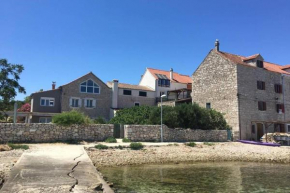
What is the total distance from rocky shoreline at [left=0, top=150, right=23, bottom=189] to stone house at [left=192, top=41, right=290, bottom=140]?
24.3 metres

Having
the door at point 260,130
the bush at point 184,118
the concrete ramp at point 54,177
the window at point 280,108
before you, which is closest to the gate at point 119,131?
the bush at point 184,118

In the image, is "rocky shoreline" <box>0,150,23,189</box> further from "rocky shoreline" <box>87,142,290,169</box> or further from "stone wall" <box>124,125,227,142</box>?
"stone wall" <box>124,125,227,142</box>

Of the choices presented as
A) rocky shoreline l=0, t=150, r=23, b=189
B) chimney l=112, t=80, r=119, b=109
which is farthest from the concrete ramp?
chimney l=112, t=80, r=119, b=109

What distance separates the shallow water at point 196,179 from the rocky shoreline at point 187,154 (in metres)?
1.75

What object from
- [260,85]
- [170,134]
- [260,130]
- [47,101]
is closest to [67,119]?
[170,134]

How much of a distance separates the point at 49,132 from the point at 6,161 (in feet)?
26.6

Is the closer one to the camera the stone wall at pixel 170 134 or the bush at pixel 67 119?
the bush at pixel 67 119

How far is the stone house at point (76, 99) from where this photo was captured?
37156 mm

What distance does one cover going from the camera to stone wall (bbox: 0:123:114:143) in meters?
20.9

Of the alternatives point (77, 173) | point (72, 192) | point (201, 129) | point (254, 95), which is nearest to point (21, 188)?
point (72, 192)

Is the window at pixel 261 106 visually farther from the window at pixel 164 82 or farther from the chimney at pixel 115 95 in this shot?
the chimney at pixel 115 95

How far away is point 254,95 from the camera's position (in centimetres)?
3328

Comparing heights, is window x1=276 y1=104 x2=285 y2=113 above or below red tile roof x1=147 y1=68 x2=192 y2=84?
below

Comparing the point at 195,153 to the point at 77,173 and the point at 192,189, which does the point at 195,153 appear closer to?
the point at 192,189
